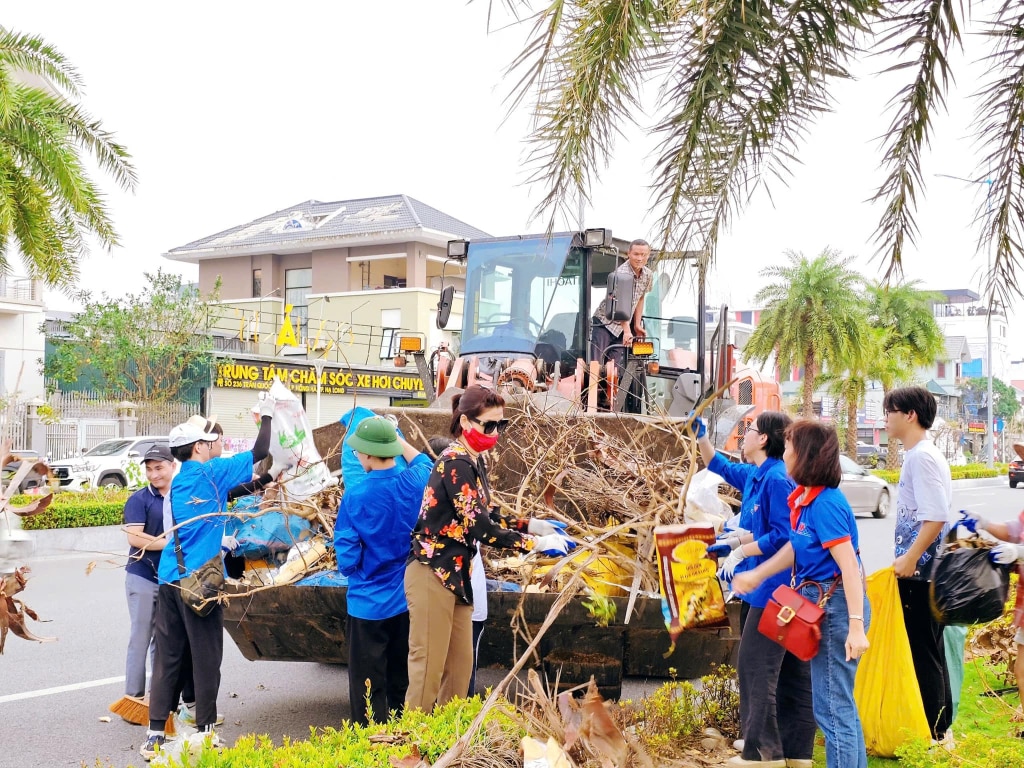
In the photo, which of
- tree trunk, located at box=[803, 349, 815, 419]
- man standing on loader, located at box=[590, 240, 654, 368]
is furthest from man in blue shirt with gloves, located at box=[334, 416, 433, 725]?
tree trunk, located at box=[803, 349, 815, 419]

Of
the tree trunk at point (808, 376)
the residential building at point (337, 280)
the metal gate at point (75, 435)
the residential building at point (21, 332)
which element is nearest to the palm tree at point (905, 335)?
the tree trunk at point (808, 376)

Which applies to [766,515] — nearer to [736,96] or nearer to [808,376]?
[736,96]

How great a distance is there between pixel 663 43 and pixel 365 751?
3582 millimetres

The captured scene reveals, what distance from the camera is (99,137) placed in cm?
1551

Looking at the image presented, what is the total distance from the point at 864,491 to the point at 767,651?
57.7 feet

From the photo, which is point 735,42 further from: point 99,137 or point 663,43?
point 99,137

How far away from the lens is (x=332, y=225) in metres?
42.9

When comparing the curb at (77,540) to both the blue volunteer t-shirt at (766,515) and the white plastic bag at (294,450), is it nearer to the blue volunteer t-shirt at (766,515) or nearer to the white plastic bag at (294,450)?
the white plastic bag at (294,450)

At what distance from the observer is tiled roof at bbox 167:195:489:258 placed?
40.6 m

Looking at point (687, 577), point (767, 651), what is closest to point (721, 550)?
point (687, 577)

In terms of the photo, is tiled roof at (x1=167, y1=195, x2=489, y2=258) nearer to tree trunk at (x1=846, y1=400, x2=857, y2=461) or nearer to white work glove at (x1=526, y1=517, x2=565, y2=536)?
tree trunk at (x1=846, y1=400, x2=857, y2=461)

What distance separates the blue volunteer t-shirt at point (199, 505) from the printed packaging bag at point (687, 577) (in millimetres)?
2353

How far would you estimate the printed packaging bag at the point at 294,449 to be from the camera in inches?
243

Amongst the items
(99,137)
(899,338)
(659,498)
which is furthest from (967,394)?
(659,498)
